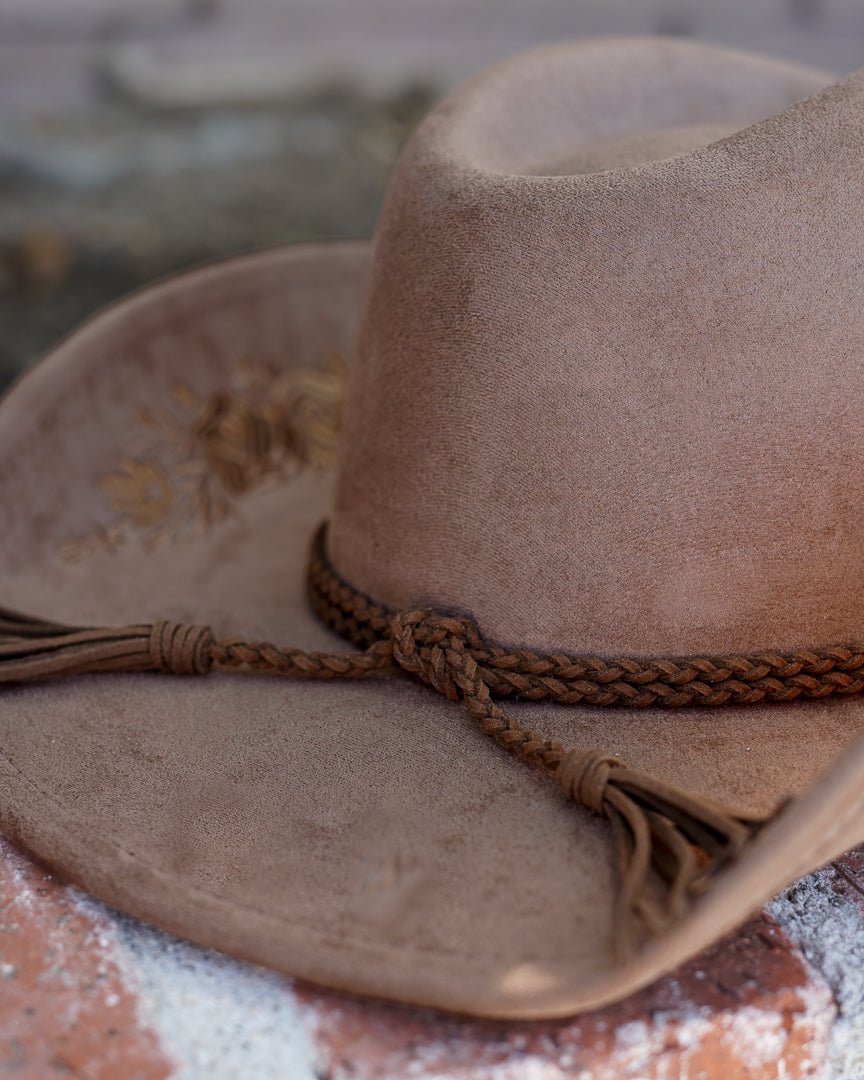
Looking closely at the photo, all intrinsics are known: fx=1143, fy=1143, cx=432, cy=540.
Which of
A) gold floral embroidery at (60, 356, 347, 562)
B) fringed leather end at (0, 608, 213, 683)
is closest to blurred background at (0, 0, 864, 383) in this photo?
gold floral embroidery at (60, 356, 347, 562)

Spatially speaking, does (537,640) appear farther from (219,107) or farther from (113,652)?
(219,107)

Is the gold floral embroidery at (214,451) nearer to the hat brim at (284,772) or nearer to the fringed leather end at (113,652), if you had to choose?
the hat brim at (284,772)

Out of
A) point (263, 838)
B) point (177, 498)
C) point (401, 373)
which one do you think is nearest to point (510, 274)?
point (401, 373)

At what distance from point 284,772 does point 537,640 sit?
0.71ft

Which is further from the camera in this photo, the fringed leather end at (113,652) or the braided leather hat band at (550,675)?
the fringed leather end at (113,652)

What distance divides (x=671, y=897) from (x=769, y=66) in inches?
35.3

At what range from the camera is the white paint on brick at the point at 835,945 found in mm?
760

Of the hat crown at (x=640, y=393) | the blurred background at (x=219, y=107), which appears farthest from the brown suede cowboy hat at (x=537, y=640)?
the blurred background at (x=219, y=107)

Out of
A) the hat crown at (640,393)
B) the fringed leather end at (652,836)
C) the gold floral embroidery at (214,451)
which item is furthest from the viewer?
the gold floral embroidery at (214,451)

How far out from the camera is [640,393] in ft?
2.70

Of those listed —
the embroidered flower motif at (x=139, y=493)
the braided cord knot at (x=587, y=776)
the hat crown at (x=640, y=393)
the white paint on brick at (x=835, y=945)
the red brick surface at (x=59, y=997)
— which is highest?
the hat crown at (x=640, y=393)

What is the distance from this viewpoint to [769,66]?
3.89 ft

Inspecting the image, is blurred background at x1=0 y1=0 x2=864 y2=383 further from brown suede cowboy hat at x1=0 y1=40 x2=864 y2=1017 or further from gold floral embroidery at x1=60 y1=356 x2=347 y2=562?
brown suede cowboy hat at x1=0 y1=40 x2=864 y2=1017

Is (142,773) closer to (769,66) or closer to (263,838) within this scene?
(263,838)
